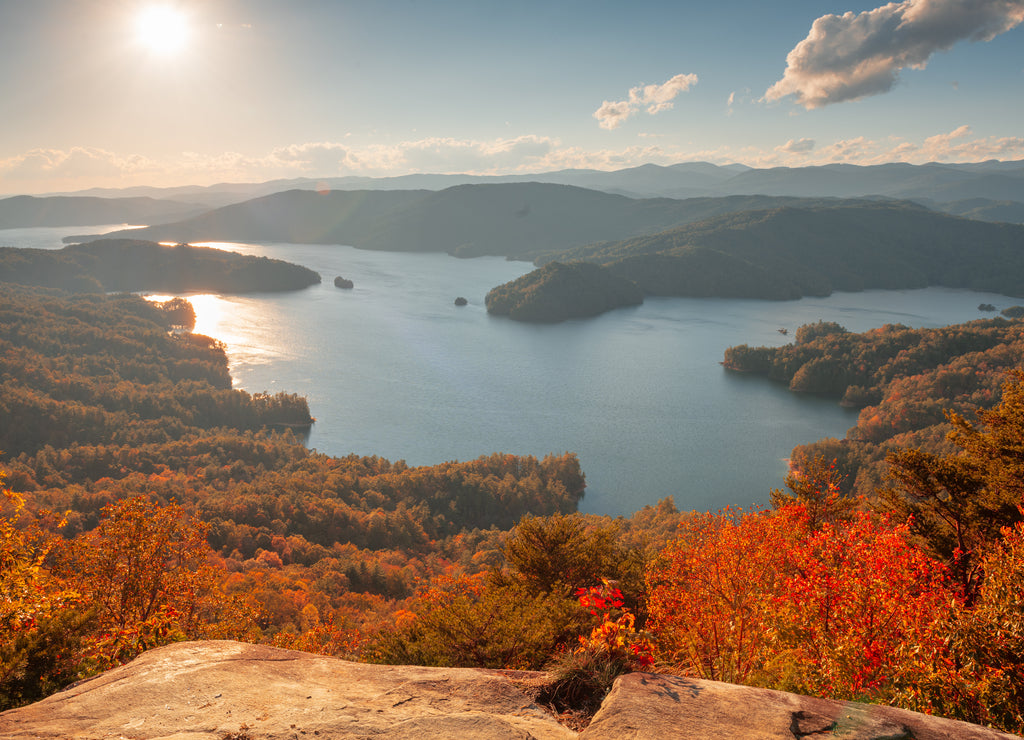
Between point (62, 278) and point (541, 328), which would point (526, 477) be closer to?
point (541, 328)

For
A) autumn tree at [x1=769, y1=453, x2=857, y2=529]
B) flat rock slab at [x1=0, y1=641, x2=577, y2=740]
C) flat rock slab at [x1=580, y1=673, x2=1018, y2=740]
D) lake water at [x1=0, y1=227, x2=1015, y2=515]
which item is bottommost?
lake water at [x1=0, y1=227, x2=1015, y2=515]

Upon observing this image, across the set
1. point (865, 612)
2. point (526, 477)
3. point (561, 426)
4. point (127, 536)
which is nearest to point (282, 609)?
point (127, 536)

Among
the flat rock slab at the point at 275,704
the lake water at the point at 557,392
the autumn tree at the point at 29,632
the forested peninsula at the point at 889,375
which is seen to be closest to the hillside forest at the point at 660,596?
the autumn tree at the point at 29,632

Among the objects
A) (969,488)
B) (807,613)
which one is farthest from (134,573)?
(969,488)

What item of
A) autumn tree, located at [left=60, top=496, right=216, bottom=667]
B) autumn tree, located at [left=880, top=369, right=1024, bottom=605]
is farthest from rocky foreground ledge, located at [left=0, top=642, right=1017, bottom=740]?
autumn tree, located at [left=880, top=369, right=1024, bottom=605]

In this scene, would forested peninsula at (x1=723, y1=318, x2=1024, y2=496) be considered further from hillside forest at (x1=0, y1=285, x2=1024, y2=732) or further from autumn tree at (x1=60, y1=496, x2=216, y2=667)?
autumn tree at (x1=60, y1=496, x2=216, y2=667)

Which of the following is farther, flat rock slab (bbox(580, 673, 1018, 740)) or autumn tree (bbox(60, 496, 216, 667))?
autumn tree (bbox(60, 496, 216, 667))

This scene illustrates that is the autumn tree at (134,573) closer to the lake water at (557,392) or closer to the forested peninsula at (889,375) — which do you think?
the lake water at (557,392)
